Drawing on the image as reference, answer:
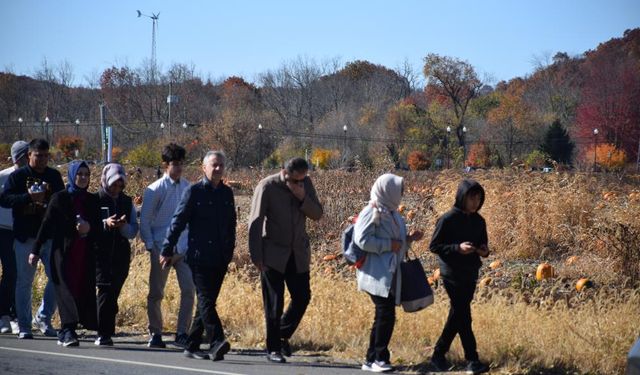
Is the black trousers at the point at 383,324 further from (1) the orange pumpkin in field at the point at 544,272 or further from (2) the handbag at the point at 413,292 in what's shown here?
(1) the orange pumpkin in field at the point at 544,272

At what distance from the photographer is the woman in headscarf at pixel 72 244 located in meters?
9.59

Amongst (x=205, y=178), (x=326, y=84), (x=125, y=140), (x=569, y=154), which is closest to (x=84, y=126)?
(x=125, y=140)

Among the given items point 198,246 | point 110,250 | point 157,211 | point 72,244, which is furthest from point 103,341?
point 198,246

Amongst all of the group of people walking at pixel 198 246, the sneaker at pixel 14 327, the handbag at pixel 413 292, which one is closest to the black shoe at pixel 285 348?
the group of people walking at pixel 198 246

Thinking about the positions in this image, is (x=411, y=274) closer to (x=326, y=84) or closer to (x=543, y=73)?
(x=326, y=84)

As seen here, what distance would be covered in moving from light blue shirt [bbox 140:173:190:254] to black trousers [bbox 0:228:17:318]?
1.78m

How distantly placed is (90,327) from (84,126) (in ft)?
173

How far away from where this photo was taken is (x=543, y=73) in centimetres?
8231

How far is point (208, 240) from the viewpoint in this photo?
29.0 ft

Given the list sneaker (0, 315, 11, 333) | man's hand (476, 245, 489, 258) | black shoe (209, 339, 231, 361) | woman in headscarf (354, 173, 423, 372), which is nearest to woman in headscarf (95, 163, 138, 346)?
sneaker (0, 315, 11, 333)

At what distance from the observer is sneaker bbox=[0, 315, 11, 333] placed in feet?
34.3

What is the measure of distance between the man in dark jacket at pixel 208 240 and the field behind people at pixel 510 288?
1.10 m

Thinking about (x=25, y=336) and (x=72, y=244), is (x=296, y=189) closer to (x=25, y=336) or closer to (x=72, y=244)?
(x=72, y=244)

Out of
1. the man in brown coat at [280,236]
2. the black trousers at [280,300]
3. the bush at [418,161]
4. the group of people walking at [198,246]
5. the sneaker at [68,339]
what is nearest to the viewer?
the group of people walking at [198,246]
